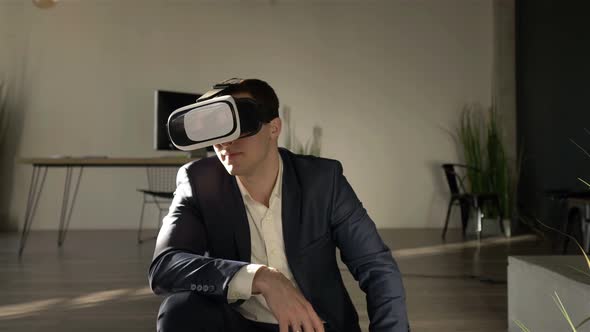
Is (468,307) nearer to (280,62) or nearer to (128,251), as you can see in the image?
(128,251)

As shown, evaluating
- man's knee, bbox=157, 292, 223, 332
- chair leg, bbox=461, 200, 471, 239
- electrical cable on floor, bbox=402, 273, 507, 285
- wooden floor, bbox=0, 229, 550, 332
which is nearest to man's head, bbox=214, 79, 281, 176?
man's knee, bbox=157, 292, 223, 332

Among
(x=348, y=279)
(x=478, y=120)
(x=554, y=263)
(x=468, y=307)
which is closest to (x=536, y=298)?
(x=554, y=263)

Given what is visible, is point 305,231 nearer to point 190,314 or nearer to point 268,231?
point 268,231

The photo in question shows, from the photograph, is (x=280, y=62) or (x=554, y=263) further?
(x=280, y=62)

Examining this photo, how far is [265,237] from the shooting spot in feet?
4.66

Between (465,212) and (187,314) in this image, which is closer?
(187,314)

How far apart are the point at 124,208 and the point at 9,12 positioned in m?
2.44

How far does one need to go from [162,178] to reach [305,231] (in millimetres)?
6183

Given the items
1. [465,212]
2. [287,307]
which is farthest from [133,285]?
[465,212]

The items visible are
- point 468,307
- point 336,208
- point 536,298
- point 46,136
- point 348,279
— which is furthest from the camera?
point 46,136

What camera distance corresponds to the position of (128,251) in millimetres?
5227

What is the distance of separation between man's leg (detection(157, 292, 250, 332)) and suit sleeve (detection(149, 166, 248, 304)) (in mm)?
26

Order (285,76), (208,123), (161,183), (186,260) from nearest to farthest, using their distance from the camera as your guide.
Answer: (208,123) < (186,260) < (161,183) < (285,76)

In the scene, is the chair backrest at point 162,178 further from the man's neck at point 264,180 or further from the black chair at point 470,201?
the man's neck at point 264,180
